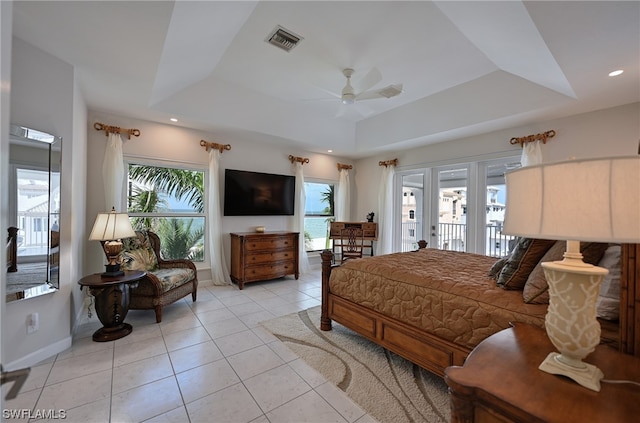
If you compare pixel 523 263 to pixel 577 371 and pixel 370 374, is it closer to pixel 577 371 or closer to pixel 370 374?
pixel 577 371

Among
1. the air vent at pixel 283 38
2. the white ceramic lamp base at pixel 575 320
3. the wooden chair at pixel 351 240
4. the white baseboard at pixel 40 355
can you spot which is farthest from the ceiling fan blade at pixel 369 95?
the white baseboard at pixel 40 355

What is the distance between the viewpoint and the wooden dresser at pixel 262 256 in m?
4.29

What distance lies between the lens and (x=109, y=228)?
2723 mm

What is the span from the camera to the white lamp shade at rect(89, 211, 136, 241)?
2.69 metres

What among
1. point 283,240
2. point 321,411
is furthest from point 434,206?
point 321,411

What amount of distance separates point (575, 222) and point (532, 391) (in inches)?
22.1

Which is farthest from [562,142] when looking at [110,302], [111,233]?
[110,302]

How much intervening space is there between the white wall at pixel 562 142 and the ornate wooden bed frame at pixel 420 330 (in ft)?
10.1

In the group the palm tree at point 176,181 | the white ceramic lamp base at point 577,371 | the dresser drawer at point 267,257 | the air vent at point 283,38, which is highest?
the air vent at point 283,38

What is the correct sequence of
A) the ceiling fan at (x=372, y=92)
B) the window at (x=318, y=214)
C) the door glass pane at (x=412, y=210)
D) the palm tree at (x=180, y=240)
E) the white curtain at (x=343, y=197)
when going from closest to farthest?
the ceiling fan at (x=372, y=92) < the palm tree at (x=180, y=240) < the door glass pane at (x=412, y=210) < the window at (x=318, y=214) < the white curtain at (x=343, y=197)

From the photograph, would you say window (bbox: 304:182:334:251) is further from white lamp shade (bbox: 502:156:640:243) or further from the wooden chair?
white lamp shade (bbox: 502:156:640:243)

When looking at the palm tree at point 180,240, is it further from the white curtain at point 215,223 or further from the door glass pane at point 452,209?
the door glass pane at point 452,209

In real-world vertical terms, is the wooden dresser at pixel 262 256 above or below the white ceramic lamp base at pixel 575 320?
below

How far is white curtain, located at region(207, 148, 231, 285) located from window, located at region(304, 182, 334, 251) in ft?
6.28
